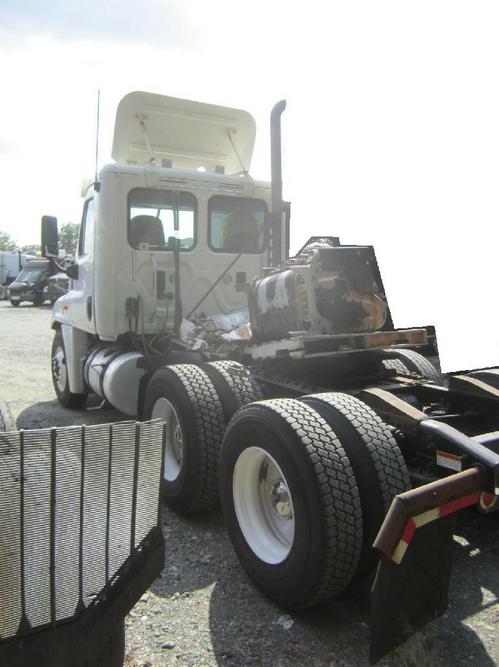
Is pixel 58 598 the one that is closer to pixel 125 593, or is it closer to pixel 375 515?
pixel 125 593

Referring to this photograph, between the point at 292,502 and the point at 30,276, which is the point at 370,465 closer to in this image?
the point at 292,502

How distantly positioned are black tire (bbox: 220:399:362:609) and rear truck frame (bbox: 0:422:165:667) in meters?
0.83

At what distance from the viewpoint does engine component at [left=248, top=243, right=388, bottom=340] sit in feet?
12.8

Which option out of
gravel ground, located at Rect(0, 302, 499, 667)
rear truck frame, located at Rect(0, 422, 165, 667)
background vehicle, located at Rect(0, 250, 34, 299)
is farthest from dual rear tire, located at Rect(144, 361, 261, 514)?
background vehicle, located at Rect(0, 250, 34, 299)

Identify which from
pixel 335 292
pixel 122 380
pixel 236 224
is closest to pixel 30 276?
pixel 236 224

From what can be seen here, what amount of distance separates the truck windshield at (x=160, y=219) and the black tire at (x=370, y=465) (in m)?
3.61

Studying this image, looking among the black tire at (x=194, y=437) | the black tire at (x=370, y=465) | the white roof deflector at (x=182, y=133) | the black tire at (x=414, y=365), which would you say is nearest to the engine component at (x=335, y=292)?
the black tire at (x=194, y=437)

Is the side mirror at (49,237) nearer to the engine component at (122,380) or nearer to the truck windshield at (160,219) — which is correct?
the truck windshield at (160,219)

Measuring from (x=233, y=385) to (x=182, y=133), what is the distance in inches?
140

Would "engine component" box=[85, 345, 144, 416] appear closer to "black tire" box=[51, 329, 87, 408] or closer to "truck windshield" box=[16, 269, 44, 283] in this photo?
"black tire" box=[51, 329, 87, 408]

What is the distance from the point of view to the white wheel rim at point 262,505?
3104mm

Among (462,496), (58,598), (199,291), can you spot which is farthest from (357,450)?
(199,291)

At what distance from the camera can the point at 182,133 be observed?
6461 mm

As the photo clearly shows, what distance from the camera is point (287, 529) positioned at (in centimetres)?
315
